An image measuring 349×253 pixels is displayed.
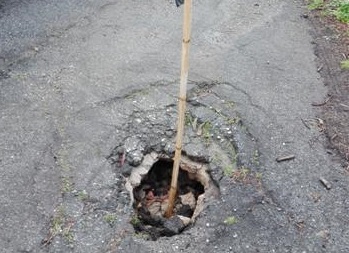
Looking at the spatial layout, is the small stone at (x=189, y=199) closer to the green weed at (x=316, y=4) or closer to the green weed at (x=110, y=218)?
the green weed at (x=110, y=218)

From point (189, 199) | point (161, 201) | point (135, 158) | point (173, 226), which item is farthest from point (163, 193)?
point (173, 226)

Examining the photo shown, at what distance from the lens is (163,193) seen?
407 cm

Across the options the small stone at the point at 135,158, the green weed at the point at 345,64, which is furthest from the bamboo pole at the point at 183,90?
the green weed at the point at 345,64

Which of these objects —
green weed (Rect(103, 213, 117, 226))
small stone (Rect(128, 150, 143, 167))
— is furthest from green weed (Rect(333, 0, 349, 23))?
green weed (Rect(103, 213, 117, 226))

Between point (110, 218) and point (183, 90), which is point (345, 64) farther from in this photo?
point (110, 218)

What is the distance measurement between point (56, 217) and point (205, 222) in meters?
1.10

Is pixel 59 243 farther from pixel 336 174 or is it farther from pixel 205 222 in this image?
pixel 336 174

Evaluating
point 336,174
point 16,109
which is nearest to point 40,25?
point 16,109

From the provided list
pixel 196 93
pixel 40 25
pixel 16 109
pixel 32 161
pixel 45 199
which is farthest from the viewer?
pixel 40 25

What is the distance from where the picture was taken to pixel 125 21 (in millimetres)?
5770

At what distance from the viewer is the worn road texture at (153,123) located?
11.2 ft

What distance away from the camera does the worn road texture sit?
11.2ft

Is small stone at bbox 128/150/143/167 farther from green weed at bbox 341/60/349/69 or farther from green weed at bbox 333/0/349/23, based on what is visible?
green weed at bbox 333/0/349/23

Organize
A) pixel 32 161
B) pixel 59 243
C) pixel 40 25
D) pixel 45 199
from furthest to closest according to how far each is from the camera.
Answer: pixel 40 25 → pixel 32 161 → pixel 45 199 → pixel 59 243
